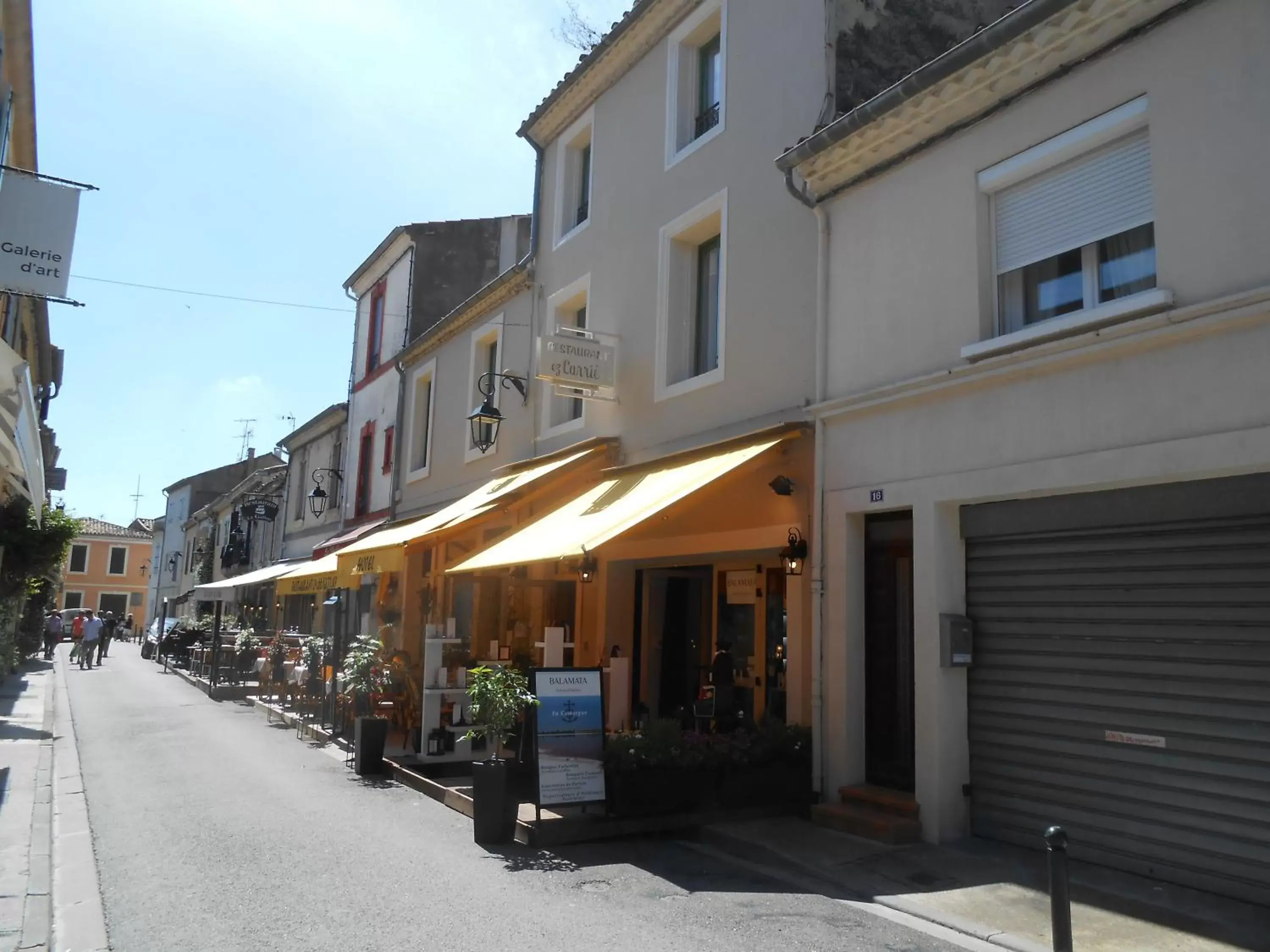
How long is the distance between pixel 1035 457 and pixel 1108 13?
10.2 ft

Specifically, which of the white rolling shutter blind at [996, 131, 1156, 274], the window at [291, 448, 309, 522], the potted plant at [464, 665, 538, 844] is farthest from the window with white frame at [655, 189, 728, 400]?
the window at [291, 448, 309, 522]

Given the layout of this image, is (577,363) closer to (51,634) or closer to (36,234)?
(36,234)

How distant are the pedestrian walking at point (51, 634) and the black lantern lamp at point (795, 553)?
103 feet

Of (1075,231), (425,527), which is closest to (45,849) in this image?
(425,527)

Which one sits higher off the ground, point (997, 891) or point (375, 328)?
point (375, 328)

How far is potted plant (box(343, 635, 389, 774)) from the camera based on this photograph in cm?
1127

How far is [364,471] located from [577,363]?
12448mm

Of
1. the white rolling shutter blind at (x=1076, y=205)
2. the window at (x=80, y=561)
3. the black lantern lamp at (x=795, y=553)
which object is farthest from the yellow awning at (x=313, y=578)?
→ the window at (x=80, y=561)

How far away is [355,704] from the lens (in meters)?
12.3

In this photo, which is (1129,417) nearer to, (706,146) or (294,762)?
(706,146)

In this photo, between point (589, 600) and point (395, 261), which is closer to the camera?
point (589, 600)

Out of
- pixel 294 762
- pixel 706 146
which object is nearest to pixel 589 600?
pixel 294 762

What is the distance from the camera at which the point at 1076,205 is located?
23.4 ft

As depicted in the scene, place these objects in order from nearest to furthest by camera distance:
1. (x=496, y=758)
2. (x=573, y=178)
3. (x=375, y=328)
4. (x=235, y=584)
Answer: (x=496, y=758) → (x=573, y=178) → (x=235, y=584) → (x=375, y=328)
